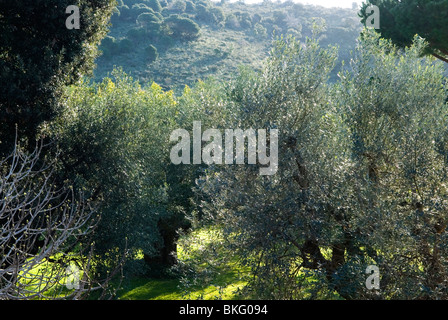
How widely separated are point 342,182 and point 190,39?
76.4m

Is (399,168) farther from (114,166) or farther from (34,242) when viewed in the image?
(114,166)

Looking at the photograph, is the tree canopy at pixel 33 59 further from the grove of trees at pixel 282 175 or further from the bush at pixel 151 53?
the bush at pixel 151 53

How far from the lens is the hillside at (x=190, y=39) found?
66.1m

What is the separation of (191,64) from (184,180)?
2104 inches

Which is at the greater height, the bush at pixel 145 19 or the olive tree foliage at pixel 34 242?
the olive tree foliage at pixel 34 242

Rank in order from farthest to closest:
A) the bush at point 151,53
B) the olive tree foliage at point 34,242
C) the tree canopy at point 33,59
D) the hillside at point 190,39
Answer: the bush at point 151,53 → the hillside at point 190,39 → the tree canopy at point 33,59 → the olive tree foliage at point 34,242

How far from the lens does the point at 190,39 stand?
81250 mm

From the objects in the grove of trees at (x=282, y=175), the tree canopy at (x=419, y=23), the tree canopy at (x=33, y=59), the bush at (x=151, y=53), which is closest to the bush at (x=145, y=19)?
the bush at (x=151, y=53)

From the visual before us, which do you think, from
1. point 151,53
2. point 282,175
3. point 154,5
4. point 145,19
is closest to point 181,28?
point 145,19

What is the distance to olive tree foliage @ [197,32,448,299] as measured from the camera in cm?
871

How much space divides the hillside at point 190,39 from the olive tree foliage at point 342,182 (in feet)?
140

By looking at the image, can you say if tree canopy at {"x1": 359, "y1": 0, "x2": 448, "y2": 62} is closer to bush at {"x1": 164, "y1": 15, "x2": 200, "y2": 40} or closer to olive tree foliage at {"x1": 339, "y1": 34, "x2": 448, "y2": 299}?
olive tree foliage at {"x1": 339, "y1": 34, "x2": 448, "y2": 299}

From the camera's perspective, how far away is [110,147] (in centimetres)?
1706
